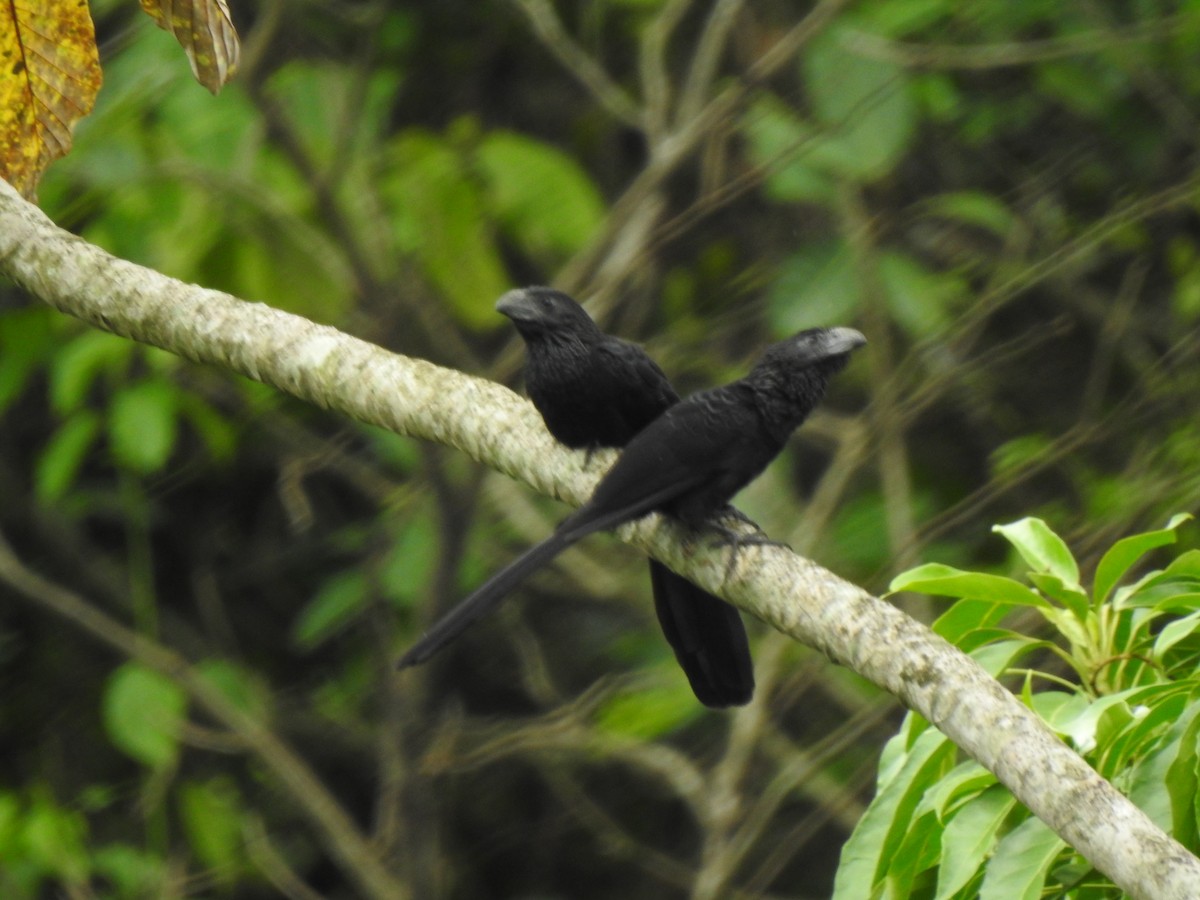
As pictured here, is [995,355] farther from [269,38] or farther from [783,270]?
[269,38]

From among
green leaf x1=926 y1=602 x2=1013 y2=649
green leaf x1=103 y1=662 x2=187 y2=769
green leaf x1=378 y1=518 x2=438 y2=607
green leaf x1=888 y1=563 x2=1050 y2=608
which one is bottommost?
green leaf x1=103 y1=662 x2=187 y2=769

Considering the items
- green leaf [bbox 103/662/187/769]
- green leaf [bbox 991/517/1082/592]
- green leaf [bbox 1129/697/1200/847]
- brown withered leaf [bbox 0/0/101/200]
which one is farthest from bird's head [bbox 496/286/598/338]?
green leaf [bbox 103/662/187/769]

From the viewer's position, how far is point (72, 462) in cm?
424

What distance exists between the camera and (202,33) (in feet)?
7.18

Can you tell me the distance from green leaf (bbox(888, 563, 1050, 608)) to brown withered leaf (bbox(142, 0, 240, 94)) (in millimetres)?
1172

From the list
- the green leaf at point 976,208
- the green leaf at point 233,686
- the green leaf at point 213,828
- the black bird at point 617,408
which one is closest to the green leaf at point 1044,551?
the black bird at point 617,408

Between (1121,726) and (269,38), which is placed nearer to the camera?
(1121,726)

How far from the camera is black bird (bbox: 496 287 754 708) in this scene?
250 cm

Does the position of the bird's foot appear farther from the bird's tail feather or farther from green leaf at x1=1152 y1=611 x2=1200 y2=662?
green leaf at x1=1152 y1=611 x2=1200 y2=662

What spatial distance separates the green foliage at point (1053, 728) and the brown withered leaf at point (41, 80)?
4.76 ft

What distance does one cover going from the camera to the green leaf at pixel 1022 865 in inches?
67.7

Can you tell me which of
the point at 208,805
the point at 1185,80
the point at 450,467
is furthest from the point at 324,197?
the point at 1185,80

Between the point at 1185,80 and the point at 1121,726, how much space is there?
353 cm

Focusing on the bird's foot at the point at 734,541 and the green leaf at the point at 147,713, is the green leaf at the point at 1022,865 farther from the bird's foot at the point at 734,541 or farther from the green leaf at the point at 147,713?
the green leaf at the point at 147,713
